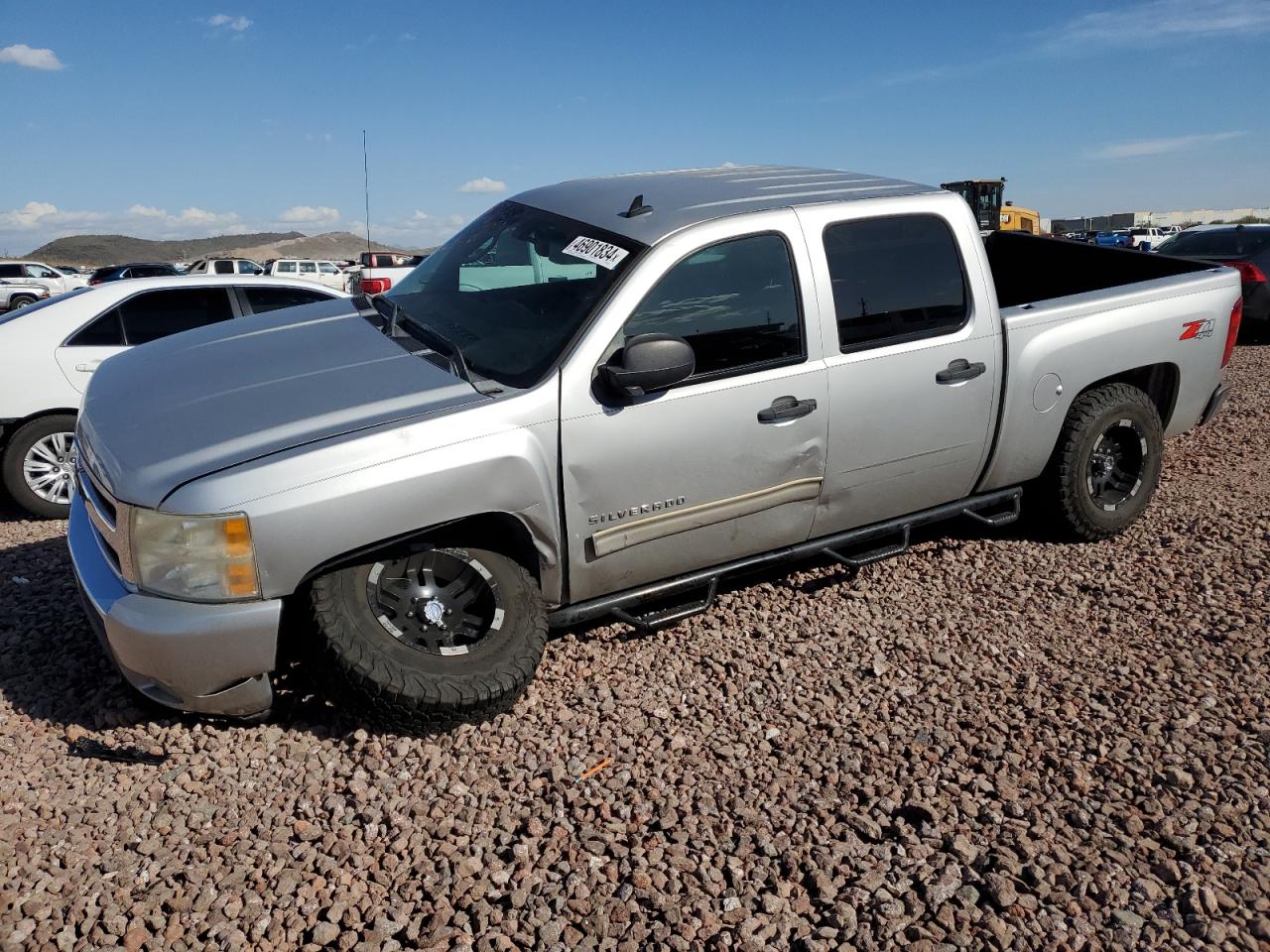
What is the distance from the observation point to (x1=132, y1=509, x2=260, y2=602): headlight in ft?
9.85

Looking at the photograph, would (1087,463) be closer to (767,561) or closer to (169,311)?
(767,561)

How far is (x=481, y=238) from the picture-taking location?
458 centimetres

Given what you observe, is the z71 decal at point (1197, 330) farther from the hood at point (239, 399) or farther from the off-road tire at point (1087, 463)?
the hood at point (239, 399)

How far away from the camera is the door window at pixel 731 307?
375 cm

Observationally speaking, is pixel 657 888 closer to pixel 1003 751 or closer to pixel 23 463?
pixel 1003 751

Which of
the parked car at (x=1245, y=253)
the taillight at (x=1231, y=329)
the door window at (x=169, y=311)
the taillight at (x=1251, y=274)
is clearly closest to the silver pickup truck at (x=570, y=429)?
the taillight at (x=1231, y=329)

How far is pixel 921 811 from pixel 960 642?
133cm

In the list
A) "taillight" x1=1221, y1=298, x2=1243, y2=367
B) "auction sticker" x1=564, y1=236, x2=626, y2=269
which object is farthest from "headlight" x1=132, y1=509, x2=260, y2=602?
"taillight" x1=1221, y1=298, x2=1243, y2=367

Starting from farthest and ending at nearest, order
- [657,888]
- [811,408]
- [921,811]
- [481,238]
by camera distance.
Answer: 1. [481,238]
2. [811,408]
3. [921,811]
4. [657,888]

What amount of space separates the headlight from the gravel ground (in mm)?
703

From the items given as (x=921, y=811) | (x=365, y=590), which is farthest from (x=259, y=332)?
(x=921, y=811)

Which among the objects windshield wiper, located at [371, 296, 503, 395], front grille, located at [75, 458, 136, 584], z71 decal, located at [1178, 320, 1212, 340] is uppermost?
windshield wiper, located at [371, 296, 503, 395]

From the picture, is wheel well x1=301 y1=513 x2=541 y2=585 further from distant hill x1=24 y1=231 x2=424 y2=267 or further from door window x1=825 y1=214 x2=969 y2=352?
distant hill x1=24 y1=231 x2=424 y2=267

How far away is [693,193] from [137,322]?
4556 millimetres
